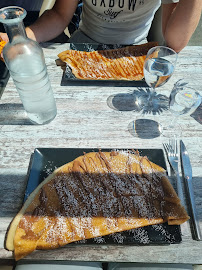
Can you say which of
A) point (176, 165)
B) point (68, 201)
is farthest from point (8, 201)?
point (176, 165)

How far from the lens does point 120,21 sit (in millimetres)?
1681

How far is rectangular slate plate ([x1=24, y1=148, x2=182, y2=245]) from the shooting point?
2.41ft

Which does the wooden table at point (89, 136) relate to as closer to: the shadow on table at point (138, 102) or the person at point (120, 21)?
the shadow on table at point (138, 102)

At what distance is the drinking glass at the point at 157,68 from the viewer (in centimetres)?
104

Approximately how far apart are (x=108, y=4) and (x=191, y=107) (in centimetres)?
107

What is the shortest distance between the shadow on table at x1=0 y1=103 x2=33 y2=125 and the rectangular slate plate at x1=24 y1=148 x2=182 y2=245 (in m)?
0.22

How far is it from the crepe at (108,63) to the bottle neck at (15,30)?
432 millimetres

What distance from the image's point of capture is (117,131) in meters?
1.06

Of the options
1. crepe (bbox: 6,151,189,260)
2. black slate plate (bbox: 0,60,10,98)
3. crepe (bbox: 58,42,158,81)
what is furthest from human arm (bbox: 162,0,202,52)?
black slate plate (bbox: 0,60,10,98)

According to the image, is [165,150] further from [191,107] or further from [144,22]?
[144,22]

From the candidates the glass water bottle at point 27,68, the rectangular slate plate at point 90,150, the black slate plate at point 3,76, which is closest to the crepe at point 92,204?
the rectangular slate plate at point 90,150

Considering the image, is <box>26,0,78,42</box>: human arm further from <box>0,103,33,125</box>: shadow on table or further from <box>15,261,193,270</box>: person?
<box>15,261,193,270</box>: person

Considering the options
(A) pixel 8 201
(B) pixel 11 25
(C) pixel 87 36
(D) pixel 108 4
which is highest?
(B) pixel 11 25

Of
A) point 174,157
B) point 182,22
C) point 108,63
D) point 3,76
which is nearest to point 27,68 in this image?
point 108,63
